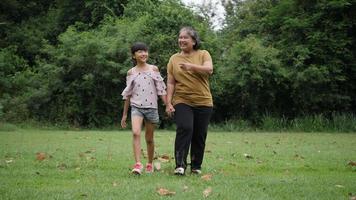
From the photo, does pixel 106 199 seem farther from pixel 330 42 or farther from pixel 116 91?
pixel 330 42

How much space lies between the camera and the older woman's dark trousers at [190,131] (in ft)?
22.4

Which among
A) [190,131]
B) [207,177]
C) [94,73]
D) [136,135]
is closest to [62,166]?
[136,135]

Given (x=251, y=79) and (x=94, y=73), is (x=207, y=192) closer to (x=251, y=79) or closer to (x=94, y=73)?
(x=94, y=73)

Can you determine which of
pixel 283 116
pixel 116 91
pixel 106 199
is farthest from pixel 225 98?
pixel 106 199

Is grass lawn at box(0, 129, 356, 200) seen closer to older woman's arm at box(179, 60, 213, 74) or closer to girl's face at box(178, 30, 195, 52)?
older woman's arm at box(179, 60, 213, 74)

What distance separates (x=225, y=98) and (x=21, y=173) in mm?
16824

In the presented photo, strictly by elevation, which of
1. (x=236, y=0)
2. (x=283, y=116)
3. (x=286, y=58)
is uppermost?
(x=236, y=0)

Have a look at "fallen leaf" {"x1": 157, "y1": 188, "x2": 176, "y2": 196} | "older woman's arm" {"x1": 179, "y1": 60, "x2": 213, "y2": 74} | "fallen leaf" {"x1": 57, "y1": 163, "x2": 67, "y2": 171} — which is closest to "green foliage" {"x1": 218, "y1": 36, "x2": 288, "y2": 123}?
"fallen leaf" {"x1": 57, "y1": 163, "x2": 67, "y2": 171}

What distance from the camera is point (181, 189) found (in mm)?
5586

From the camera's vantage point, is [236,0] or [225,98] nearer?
[225,98]

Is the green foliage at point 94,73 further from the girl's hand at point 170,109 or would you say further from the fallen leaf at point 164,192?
the fallen leaf at point 164,192

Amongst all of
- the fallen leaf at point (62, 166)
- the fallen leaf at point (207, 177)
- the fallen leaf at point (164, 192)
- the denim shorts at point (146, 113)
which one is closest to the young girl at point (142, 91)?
the denim shorts at point (146, 113)

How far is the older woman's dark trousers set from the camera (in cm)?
684

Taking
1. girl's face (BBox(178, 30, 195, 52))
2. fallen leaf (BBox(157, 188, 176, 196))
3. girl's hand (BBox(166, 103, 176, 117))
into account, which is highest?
girl's face (BBox(178, 30, 195, 52))
